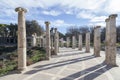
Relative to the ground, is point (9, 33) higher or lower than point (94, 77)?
higher

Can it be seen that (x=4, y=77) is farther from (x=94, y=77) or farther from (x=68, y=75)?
(x=94, y=77)

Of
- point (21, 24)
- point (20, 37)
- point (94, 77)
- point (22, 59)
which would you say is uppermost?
point (21, 24)

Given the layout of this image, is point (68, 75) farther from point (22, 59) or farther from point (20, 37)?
point (20, 37)

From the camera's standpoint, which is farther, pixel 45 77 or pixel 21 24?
pixel 21 24

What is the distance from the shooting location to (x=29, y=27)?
1693 inches

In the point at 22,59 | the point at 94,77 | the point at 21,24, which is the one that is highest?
the point at 21,24

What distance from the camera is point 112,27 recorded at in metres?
13.1

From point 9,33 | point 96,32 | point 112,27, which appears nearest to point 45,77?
point 112,27

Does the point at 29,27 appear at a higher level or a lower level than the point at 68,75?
higher

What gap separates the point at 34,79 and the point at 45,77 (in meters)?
0.67

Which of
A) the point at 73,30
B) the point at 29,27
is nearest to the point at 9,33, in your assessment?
the point at 29,27

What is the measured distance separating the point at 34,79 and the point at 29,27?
35254 millimetres

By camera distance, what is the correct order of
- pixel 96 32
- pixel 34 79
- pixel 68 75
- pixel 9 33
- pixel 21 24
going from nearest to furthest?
1. pixel 34 79
2. pixel 68 75
3. pixel 21 24
4. pixel 96 32
5. pixel 9 33

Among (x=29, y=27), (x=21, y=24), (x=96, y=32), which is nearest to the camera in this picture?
(x=21, y=24)
